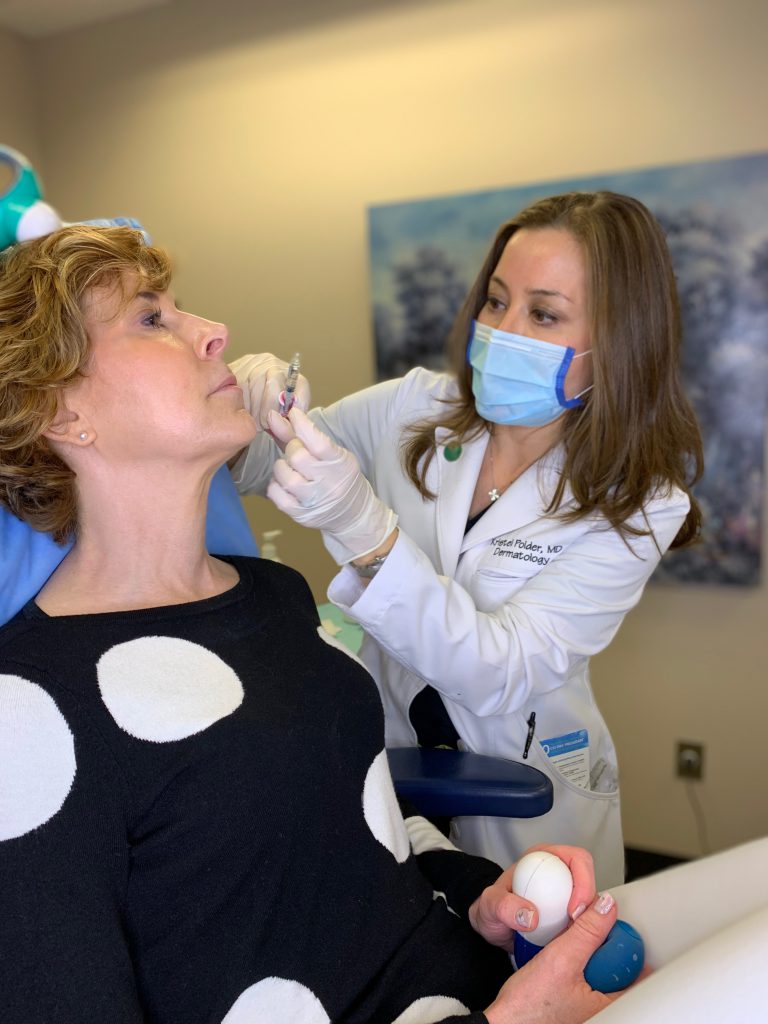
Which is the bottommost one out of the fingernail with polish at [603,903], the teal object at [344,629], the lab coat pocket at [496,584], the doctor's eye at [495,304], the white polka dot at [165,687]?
the fingernail with polish at [603,903]

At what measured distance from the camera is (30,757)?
79 centimetres

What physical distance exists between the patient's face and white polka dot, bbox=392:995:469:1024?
666 mm

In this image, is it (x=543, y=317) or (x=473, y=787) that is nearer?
(x=473, y=787)

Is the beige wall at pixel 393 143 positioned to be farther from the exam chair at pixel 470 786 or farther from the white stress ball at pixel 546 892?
the white stress ball at pixel 546 892

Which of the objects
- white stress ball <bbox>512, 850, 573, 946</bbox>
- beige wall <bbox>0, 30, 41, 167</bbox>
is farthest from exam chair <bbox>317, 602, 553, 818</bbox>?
beige wall <bbox>0, 30, 41, 167</bbox>

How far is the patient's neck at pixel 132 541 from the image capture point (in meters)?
1.03

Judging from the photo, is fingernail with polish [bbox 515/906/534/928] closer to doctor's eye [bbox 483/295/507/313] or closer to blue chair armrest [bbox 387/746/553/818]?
blue chair armrest [bbox 387/746/553/818]

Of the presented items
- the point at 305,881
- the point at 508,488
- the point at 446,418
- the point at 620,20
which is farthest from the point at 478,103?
the point at 305,881

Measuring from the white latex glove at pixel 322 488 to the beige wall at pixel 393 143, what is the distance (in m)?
1.58

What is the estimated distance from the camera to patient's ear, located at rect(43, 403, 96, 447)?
102cm

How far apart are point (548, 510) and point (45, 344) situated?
0.83m

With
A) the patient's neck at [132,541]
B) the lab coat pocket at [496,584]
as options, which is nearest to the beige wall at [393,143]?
the lab coat pocket at [496,584]

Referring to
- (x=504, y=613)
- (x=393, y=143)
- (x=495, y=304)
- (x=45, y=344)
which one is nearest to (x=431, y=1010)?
(x=504, y=613)

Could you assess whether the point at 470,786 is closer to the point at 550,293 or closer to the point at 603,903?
the point at 603,903
